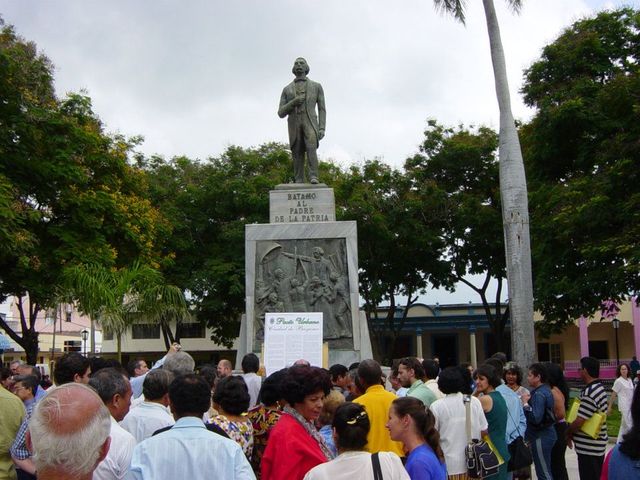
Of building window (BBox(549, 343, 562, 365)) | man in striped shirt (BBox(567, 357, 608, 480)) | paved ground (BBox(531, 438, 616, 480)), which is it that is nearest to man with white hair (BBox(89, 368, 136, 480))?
man in striped shirt (BBox(567, 357, 608, 480))

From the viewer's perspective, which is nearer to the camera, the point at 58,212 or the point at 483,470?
the point at 483,470

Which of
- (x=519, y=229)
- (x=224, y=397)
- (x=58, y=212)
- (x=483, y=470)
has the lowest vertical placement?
(x=483, y=470)

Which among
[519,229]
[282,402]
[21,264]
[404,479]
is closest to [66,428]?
→ [404,479]

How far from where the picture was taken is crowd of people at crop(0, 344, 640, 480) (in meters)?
2.75

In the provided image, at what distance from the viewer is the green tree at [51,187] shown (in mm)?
21797

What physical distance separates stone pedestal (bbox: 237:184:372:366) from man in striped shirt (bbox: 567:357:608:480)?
6.52 meters

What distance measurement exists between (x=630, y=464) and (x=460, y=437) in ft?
8.73

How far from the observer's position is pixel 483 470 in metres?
5.68

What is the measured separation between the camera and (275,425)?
4.59m

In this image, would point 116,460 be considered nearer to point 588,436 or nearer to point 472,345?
point 588,436

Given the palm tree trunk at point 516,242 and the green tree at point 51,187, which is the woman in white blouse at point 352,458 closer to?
the palm tree trunk at point 516,242

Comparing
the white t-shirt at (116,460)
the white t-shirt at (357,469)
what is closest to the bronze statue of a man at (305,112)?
the white t-shirt at (116,460)

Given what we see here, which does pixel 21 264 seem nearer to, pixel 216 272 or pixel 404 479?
pixel 216 272

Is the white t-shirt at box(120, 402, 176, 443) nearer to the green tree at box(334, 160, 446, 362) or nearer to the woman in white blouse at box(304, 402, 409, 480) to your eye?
the woman in white blouse at box(304, 402, 409, 480)
